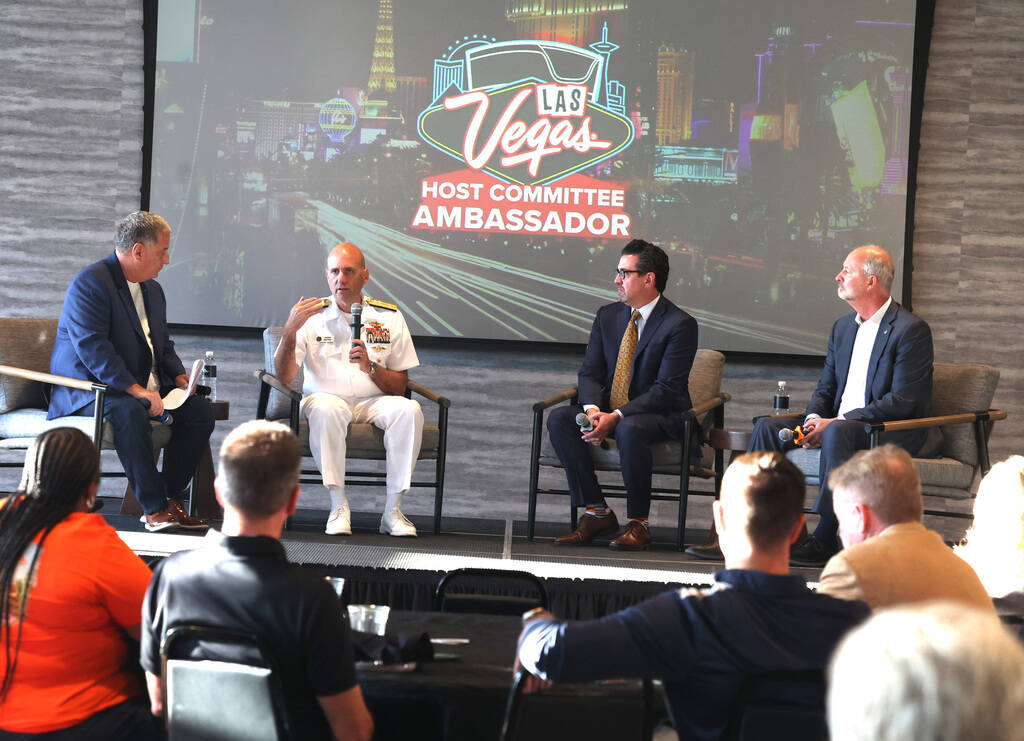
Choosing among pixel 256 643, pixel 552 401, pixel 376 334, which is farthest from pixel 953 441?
pixel 256 643

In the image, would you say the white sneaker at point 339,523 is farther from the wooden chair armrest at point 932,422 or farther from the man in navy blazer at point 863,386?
the wooden chair armrest at point 932,422

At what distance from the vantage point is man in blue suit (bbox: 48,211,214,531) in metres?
4.05

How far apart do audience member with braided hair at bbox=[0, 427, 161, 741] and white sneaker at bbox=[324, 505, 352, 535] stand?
2.30 m

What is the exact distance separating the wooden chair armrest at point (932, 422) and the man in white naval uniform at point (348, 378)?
6.05 ft

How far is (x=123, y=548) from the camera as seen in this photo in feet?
6.44

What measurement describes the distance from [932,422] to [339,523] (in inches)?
96.2

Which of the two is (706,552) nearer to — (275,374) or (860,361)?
(860,361)

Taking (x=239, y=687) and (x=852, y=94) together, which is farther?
(x=852, y=94)

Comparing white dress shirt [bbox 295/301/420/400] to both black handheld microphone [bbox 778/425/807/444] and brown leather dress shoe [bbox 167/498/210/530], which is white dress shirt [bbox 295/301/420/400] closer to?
brown leather dress shoe [bbox 167/498/210/530]

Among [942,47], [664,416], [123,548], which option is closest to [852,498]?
[123,548]

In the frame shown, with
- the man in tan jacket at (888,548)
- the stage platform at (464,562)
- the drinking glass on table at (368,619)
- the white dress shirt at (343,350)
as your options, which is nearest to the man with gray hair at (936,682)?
the man in tan jacket at (888,548)

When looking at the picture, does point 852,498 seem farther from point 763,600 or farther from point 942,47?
point 942,47

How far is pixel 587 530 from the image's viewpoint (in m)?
4.37

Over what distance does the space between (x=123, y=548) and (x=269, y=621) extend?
0.51 m
